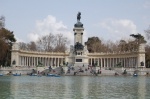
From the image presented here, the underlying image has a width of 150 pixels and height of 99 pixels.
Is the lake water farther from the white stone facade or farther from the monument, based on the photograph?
the monument

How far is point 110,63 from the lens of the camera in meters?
123

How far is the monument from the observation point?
Result: 10888cm

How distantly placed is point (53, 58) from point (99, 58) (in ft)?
52.4

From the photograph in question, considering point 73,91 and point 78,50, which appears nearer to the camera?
point 73,91

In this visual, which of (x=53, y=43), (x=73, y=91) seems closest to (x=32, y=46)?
(x=53, y=43)

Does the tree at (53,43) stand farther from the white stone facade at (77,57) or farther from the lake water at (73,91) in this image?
the lake water at (73,91)

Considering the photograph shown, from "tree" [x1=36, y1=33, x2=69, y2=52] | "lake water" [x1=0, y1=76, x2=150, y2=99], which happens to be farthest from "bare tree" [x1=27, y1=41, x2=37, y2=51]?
"lake water" [x1=0, y1=76, x2=150, y2=99]

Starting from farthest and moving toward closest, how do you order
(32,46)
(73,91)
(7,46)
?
(32,46) < (7,46) < (73,91)

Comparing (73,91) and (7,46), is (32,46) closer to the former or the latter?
(7,46)

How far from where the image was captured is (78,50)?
10919cm

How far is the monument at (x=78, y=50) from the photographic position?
108875 mm

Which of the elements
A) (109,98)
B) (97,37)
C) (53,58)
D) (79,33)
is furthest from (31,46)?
(109,98)

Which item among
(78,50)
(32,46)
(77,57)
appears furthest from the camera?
(32,46)

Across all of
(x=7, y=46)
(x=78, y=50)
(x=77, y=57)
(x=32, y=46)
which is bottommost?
(x=77, y=57)
